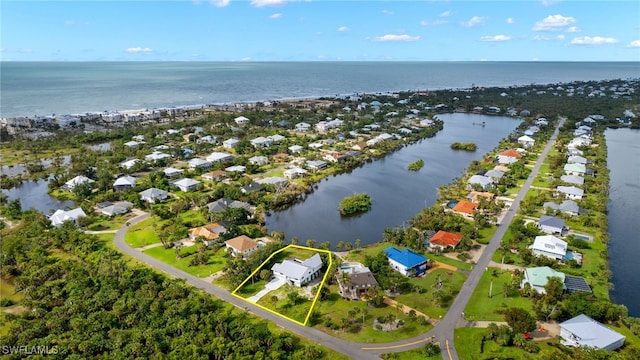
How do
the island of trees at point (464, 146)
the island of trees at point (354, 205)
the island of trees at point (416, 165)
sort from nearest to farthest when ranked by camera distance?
the island of trees at point (354, 205)
the island of trees at point (416, 165)
the island of trees at point (464, 146)

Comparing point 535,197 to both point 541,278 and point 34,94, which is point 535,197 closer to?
point 541,278

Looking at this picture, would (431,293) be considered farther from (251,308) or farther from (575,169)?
(575,169)

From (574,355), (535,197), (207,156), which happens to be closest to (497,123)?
(535,197)

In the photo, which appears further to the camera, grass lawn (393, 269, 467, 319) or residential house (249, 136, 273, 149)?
residential house (249, 136, 273, 149)

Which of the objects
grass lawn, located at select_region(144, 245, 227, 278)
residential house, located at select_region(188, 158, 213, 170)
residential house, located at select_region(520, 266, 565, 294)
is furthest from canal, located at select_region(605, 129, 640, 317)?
residential house, located at select_region(188, 158, 213, 170)

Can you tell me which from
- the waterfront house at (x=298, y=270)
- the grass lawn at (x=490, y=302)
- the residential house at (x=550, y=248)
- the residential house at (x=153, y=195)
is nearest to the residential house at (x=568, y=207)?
the residential house at (x=550, y=248)

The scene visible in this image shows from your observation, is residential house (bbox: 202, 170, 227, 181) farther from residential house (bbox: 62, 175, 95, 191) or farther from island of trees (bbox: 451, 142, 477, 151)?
island of trees (bbox: 451, 142, 477, 151)

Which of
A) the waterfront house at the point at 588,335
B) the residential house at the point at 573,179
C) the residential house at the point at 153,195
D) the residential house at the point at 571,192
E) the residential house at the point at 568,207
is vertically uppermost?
the residential house at the point at 573,179

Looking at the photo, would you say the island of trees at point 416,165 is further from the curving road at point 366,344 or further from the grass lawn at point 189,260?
the grass lawn at point 189,260
